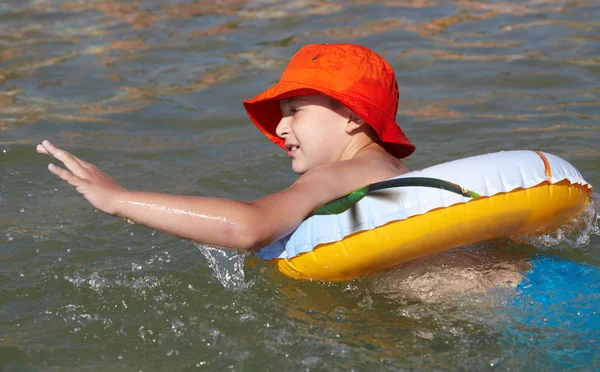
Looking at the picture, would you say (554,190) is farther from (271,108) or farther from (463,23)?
(463,23)

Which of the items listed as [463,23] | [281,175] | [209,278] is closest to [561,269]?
[209,278]

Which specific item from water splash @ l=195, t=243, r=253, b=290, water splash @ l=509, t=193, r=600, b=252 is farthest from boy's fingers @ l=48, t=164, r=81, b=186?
water splash @ l=509, t=193, r=600, b=252

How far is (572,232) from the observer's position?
3959mm

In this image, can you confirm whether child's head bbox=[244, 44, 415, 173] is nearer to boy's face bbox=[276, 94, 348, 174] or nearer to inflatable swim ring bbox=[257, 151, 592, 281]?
boy's face bbox=[276, 94, 348, 174]

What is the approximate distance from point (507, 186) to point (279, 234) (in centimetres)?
98

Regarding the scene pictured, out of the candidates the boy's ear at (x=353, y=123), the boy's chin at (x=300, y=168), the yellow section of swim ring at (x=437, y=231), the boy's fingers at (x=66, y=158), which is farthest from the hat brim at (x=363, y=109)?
the boy's fingers at (x=66, y=158)

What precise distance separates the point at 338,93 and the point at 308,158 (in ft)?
1.15

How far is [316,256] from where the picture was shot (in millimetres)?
3594

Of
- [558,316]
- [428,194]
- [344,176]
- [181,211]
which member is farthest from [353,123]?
[558,316]

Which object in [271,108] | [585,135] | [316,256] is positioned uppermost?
[271,108]

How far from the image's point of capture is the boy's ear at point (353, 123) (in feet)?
12.9

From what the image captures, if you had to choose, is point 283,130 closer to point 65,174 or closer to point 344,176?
point 344,176

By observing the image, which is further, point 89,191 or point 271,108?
point 271,108

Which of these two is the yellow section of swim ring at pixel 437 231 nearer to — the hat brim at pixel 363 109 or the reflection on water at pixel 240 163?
the reflection on water at pixel 240 163
